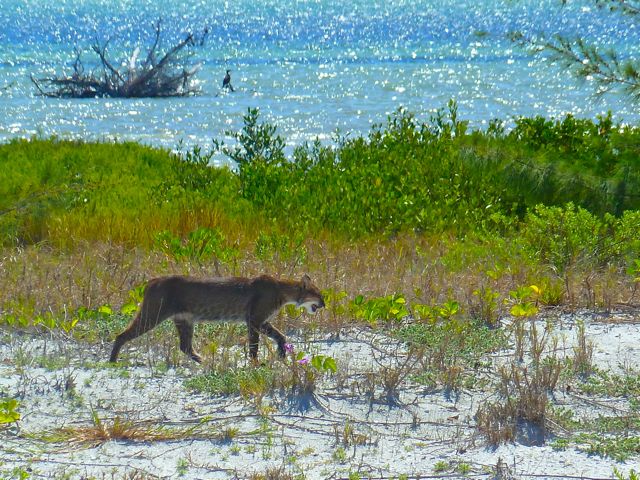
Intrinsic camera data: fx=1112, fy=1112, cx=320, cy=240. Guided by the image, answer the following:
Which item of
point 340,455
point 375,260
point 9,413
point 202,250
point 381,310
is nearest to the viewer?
point 340,455

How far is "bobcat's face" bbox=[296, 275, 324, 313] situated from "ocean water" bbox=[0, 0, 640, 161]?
3.23 metres

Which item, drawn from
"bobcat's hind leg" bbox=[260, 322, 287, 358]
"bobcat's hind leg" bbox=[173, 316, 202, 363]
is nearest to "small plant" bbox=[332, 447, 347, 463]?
"bobcat's hind leg" bbox=[260, 322, 287, 358]

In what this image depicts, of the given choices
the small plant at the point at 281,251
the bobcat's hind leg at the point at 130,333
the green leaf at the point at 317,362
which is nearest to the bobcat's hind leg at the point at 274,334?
the green leaf at the point at 317,362

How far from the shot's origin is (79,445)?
18.7ft

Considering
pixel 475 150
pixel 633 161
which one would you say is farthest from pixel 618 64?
pixel 475 150

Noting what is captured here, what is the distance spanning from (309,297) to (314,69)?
122ft

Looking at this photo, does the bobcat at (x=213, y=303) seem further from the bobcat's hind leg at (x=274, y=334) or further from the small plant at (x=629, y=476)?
the small plant at (x=629, y=476)

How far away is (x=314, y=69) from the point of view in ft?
145

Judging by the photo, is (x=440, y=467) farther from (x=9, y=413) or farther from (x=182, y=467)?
(x=9, y=413)

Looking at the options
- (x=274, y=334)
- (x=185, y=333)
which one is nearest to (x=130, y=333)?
(x=185, y=333)

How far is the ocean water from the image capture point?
26766 millimetres

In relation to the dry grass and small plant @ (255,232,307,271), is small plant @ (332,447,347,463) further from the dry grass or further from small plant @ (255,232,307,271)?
small plant @ (255,232,307,271)

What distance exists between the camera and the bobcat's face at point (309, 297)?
7.46m

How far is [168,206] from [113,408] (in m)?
7.57
